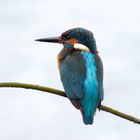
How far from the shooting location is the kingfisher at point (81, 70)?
13.4 feet

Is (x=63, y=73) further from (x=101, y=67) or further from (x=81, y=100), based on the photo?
(x=81, y=100)

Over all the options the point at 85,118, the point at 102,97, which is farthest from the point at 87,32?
the point at 85,118

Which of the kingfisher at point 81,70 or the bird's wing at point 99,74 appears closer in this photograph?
the kingfisher at point 81,70

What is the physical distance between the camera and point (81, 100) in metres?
4.17

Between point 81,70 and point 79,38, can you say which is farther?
point 79,38

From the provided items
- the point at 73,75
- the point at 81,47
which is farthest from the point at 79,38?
the point at 73,75

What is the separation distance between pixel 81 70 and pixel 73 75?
138mm

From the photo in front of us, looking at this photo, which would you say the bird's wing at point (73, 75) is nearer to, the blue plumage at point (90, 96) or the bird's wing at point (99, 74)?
the blue plumage at point (90, 96)

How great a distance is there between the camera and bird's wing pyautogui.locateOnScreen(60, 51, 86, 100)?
4.23m

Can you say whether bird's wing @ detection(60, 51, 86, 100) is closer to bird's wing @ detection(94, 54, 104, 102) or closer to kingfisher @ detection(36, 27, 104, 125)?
kingfisher @ detection(36, 27, 104, 125)

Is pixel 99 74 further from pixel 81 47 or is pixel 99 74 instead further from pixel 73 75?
pixel 81 47

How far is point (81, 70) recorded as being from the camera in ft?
14.7

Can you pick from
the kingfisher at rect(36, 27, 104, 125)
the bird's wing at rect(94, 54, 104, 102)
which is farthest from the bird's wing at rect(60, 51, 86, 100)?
the bird's wing at rect(94, 54, 104, 102)

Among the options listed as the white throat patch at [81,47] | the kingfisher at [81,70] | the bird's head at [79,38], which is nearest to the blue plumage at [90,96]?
the kingfisher at [81,70]
